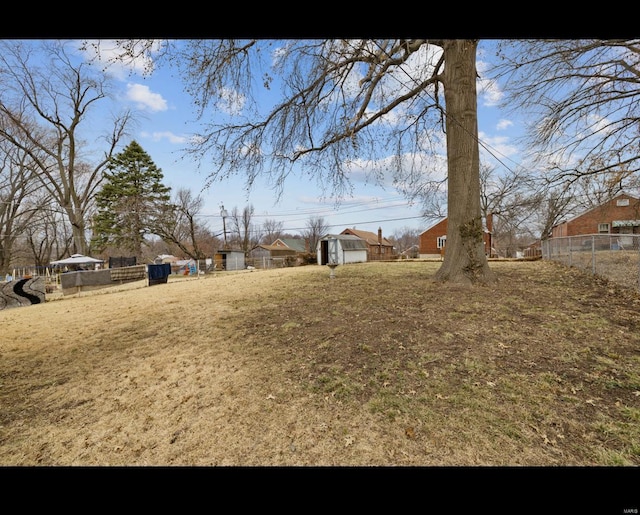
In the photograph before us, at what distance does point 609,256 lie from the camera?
21.8 ft

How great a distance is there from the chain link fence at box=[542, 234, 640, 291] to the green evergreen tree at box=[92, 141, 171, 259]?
28.4 meters

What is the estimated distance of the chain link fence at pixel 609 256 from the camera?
5531 mm

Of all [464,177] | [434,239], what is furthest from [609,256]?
[434,239]

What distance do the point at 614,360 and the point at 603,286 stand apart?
144 inches

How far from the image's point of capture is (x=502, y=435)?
196 centimetres

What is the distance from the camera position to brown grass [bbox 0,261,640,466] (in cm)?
194

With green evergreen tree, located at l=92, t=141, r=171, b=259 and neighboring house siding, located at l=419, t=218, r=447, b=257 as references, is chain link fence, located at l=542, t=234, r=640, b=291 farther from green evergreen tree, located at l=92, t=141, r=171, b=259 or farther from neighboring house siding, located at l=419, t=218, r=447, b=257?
green evergreen tree, located at l=92, t=141, r=171, b=259

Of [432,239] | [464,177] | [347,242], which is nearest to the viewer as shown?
[464,177]

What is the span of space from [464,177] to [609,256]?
15.2 ft

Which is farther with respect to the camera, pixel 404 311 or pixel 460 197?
pixel 460 197

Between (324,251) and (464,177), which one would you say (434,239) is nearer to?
(324,251)

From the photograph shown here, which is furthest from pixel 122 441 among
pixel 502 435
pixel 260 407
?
pixel 502 435

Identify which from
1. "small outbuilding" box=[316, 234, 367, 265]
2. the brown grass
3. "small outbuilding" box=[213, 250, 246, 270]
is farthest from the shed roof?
the brown grass
